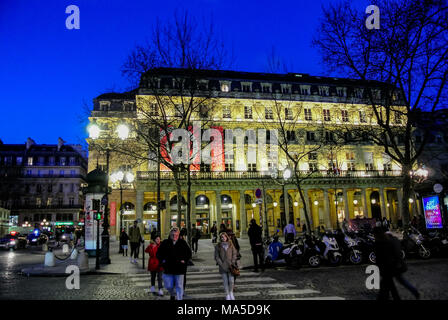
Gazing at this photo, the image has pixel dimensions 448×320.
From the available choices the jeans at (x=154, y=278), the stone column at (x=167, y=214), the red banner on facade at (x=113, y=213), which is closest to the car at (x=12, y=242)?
the red banner on facade at (x=113, y=213)

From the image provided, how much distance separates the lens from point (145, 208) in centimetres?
4366

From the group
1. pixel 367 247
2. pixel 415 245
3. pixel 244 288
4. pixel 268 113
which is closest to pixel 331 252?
pixel 367 247

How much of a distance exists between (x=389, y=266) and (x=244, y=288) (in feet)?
14.8

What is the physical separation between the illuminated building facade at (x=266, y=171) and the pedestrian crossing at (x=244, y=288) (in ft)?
92.8

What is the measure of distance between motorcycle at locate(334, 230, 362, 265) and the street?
22.1 inches

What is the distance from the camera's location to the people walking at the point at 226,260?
787 cm

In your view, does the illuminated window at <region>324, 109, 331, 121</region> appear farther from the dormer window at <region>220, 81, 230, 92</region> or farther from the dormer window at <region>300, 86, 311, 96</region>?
the dormer window at <region>220, 81, 230, 92</region>

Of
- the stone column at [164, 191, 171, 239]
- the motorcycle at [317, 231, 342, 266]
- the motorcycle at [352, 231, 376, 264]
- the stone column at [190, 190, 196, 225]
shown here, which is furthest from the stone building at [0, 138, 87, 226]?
the motorcycle at [352, 231, 376, 264]

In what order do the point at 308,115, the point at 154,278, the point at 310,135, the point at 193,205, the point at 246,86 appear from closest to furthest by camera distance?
the point at 154,278 < the point at 193,205 < the point at 310,135 < the point at 308,115 < the point at 246,86

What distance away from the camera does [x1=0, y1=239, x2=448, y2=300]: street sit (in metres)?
8.54

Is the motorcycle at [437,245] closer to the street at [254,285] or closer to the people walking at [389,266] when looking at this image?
the street at [254,285]

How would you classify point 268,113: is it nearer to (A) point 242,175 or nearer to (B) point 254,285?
(A) point 242,175

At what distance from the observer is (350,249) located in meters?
14.1
